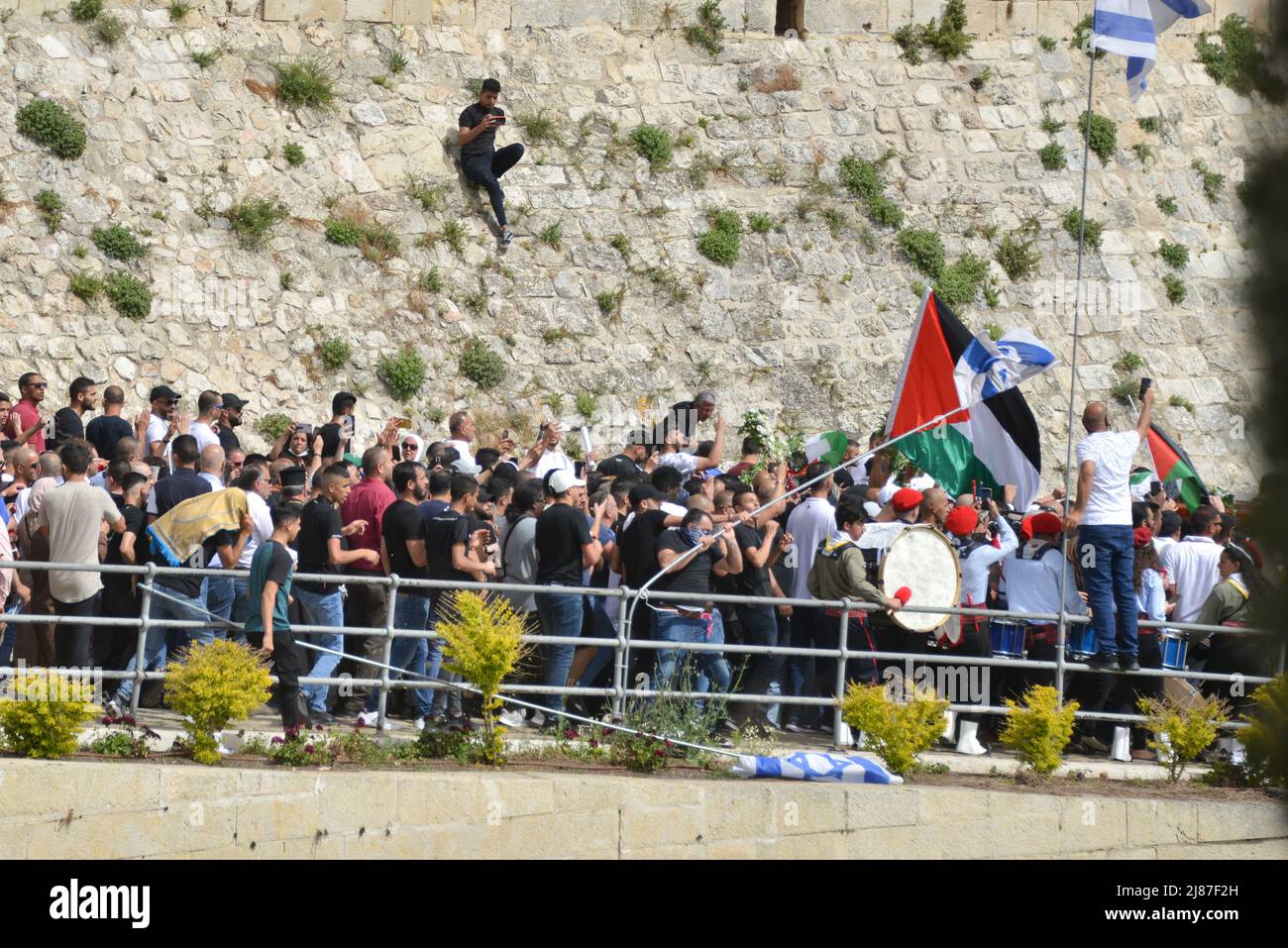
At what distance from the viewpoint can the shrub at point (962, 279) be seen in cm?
2180

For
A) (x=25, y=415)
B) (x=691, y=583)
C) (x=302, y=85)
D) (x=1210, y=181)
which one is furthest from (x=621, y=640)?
(x=1210, y=181)

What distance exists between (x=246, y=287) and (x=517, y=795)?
10.5 m

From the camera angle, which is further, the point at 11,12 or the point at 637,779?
the point at 11,12

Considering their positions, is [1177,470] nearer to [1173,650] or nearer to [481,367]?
[1173,650]

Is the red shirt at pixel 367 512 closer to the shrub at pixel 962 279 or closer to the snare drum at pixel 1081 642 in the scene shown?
the snare drum at pixel 1081 642

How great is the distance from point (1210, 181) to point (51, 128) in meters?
15.5

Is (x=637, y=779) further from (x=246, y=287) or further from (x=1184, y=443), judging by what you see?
(x=1184, y=443)

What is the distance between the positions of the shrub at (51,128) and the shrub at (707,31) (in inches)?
315

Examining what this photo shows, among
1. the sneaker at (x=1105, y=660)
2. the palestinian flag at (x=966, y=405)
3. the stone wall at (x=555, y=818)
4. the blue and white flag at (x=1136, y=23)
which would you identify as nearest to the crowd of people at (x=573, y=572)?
the sneaker at (x=1105, y=660)

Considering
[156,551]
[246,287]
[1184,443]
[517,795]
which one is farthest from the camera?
[1184,443]

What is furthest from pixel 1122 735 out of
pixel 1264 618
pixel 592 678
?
pixel 1264 618

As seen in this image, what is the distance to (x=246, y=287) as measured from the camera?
1866cm

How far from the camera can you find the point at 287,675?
988 centimetres

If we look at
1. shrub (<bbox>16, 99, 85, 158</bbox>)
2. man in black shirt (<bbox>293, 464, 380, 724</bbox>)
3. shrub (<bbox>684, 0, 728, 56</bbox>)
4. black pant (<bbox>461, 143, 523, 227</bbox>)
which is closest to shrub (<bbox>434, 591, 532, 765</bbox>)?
man in black shirt (<bbox>293, 464, 380, 724</bbox>)
